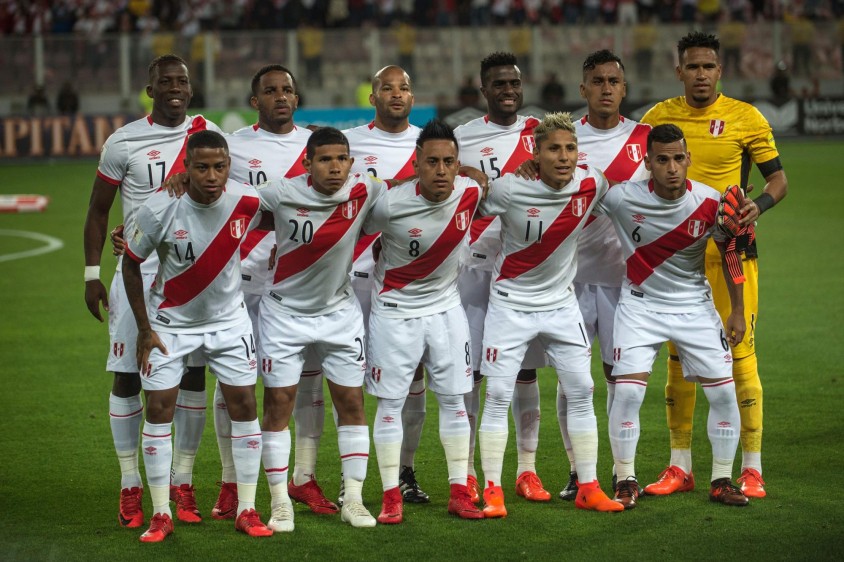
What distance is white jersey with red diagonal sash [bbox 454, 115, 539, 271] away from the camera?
23.1 ft

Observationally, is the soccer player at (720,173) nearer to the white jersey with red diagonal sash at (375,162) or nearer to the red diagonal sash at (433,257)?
the red diagonal sash at (433,257)

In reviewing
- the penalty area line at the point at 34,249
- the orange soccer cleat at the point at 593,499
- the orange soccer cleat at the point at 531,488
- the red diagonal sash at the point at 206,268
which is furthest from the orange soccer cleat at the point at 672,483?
the penalty area line at the point at 34,249

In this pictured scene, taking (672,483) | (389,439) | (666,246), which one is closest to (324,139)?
(389,439)

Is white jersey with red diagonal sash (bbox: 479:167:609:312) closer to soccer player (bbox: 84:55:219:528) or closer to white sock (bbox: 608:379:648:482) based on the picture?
white sock (bbox: 608:379:648:482)

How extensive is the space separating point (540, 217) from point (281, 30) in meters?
24.3

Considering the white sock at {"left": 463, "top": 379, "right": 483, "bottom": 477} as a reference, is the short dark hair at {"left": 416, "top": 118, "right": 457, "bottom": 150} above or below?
above

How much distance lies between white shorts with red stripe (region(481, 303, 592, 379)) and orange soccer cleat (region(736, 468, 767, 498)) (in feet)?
3.75

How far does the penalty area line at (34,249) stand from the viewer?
53.3 ft

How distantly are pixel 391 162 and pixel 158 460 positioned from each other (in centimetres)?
216

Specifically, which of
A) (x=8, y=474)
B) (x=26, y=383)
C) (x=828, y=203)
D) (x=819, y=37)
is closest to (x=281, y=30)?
(x=819, y=37)

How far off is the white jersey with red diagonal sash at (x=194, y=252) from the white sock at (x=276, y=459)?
648 mm

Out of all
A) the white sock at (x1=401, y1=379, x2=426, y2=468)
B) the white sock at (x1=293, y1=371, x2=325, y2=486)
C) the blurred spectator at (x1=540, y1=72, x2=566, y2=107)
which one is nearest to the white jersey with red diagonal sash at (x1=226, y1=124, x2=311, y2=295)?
the white sock at (x1=293, y1=371, x2=325, y2=486)

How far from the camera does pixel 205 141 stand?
6.06 m

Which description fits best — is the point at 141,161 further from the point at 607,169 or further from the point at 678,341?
the point at 678,341
